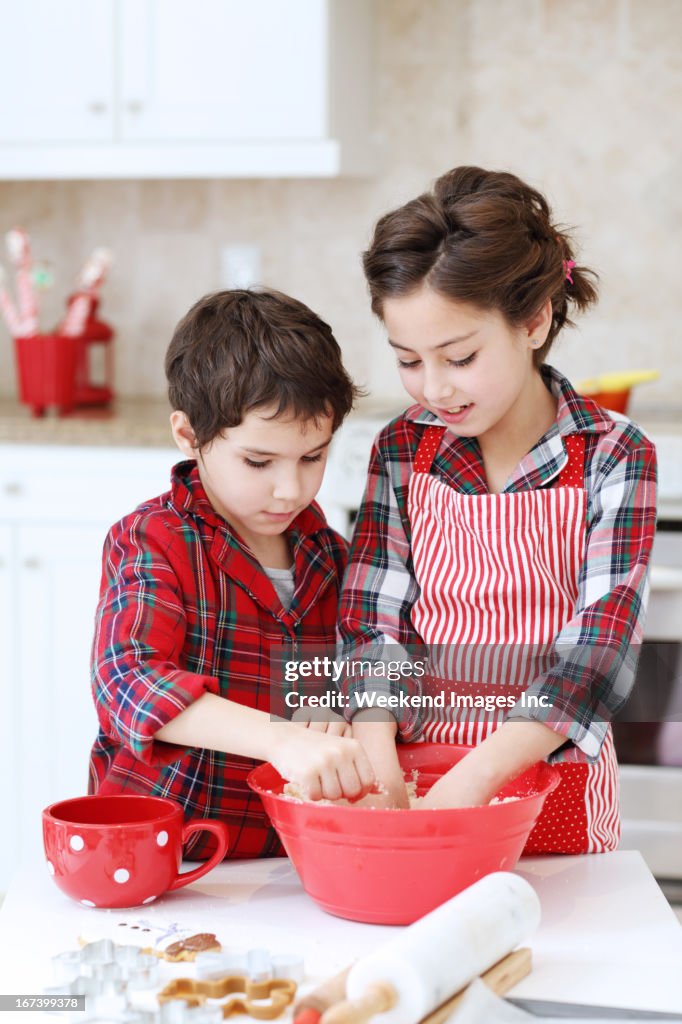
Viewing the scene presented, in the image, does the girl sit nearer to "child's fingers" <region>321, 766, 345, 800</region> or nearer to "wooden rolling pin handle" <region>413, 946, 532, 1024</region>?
"child's fingers" <region>321, 766, 345, 800</region>

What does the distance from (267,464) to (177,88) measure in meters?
1.62

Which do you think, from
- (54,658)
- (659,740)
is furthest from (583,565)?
(54,658)

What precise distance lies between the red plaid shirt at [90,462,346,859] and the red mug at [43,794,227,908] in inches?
5.4

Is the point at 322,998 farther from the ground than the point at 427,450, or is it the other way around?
the point at 427,450

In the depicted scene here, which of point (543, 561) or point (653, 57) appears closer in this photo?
point (543, 561)

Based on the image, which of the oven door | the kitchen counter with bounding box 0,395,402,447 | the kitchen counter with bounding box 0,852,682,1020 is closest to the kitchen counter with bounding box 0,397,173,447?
the kitchen counter with bounding box 0,395,402,447

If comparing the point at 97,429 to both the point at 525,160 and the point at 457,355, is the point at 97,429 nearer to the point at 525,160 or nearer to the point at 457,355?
the point at 525,160

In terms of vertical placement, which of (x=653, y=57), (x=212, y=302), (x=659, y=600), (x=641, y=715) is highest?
(x=653, y=57)

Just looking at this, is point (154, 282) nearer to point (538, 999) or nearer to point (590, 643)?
point (590, 643)

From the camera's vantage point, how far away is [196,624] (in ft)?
3.79

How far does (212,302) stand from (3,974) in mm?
632

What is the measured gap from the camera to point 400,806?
40.9 inches

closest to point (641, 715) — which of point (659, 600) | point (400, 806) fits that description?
point (659, 600)

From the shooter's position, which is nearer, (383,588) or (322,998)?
(322,998)
